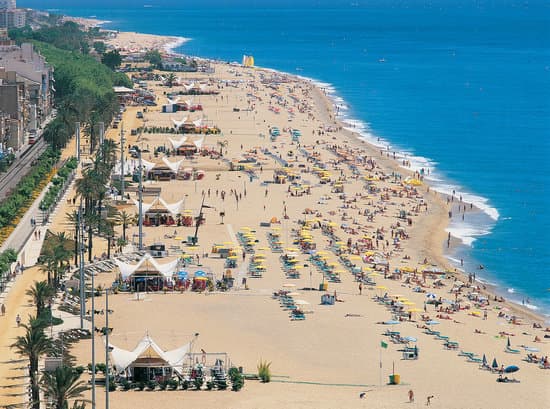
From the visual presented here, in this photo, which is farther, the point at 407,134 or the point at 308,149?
the point at 407,134

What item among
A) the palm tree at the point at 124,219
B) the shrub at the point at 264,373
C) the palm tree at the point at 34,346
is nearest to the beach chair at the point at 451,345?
the shrub at the point at 264,373

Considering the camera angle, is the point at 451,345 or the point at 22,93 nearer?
the point at 451,345

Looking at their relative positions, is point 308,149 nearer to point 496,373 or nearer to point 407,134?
point 407,134

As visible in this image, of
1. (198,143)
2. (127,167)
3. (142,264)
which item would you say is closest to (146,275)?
(142,264)

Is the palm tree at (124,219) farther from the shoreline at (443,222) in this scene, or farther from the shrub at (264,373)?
the shrub at (264,373)

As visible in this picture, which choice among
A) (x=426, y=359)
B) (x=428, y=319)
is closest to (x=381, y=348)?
Answer: (x=426, y=359)

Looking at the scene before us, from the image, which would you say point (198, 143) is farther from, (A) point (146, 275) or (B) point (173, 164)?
(A) point (146, 275)

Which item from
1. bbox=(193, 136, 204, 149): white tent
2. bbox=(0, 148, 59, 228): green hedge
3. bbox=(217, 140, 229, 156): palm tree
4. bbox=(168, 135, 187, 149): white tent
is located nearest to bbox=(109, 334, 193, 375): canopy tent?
bbox=(0, 148, 59, 228): green hedge
